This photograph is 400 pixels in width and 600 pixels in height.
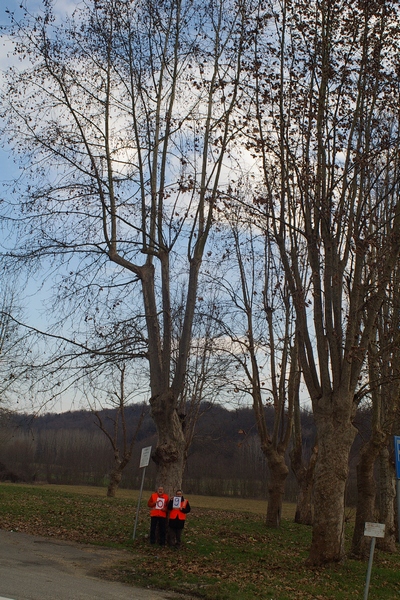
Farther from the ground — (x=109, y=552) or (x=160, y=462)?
(x=160, y=462)

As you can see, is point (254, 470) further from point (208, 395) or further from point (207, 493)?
point (208, 395)

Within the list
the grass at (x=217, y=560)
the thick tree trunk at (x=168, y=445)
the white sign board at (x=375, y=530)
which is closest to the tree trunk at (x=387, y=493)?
the grass at (x=217, y=560)

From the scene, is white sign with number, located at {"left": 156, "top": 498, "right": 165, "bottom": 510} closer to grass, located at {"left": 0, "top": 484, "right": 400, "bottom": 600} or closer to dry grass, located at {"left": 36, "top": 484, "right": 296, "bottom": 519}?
grass, located at {"left": 0, "top": 484, "right": 400, "bottom": 600}

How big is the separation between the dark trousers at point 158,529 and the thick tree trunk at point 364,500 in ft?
16.8

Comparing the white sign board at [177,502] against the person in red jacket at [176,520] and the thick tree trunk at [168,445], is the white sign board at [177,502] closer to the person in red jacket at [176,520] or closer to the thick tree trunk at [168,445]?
the person in red jacket at [176,520]

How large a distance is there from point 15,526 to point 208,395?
563 inches

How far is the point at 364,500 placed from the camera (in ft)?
52.6

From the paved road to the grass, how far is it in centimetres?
50

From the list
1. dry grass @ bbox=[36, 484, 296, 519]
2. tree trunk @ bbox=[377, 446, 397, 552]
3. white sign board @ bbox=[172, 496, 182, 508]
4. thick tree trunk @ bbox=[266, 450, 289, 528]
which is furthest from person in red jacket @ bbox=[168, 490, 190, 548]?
dry grass @ bbox=[36, 484, 296, 519]

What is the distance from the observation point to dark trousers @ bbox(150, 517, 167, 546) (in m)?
13.9

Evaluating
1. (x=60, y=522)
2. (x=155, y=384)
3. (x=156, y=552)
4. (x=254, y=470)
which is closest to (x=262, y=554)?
(x=156, y=552)

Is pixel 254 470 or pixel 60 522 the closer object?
pixel 60 522

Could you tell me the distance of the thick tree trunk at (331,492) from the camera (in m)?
12.1

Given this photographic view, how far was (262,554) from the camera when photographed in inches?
541
